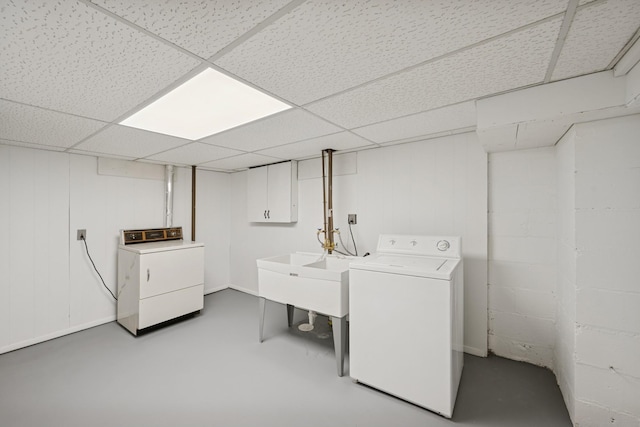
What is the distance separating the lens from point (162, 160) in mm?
3371

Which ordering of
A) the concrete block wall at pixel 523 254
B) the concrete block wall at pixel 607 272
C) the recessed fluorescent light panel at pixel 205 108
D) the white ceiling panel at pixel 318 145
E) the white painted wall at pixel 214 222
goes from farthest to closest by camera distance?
the white painted wall at pixel 214 222 < the white ceiling panel at pixel 318 145 < the concrete block wall at pixel 523 254 < the recessed fluorescent light panel at pixel 205 108 < the concrete block wall at pixel 607 272

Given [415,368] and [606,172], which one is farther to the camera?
[415,368]

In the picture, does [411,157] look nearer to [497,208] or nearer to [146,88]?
[497,208]

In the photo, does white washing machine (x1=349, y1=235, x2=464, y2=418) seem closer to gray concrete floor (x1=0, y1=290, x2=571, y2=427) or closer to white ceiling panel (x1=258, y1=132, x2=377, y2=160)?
gray concrete floor (x1=0, y1=290, x2=571, y2=427)

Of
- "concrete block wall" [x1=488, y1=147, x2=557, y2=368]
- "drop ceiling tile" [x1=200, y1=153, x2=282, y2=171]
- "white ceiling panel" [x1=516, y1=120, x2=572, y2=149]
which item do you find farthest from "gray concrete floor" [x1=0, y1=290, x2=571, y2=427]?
"drop ceiling tile" [x1=200, y1=153, x2=282, y2=171]

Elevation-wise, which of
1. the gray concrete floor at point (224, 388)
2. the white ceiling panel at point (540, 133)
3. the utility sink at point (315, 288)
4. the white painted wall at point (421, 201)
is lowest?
the gray concrete floor at point (224, 388)

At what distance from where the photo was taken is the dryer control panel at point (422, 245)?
215 cm

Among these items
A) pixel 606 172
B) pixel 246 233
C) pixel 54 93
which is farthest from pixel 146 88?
pixel 246 233

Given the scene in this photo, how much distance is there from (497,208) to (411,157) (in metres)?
0.89

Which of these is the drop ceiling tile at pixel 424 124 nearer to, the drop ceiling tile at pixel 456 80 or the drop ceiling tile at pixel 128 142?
the drop ceiling tile at pixel 456 80

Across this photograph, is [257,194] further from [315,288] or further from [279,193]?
[315,288]

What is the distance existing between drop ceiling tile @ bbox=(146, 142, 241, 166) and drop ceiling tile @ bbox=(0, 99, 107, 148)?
0.75 metres

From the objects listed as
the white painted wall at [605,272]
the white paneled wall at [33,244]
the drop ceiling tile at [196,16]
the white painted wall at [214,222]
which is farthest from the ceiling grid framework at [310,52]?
the white painted wall at [214,222]

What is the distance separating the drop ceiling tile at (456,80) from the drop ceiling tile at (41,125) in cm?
171
